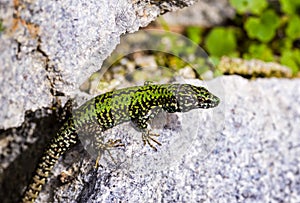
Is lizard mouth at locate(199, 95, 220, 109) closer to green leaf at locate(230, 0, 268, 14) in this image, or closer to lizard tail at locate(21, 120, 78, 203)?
lizard tail at locate(21, 120, 78, 203)

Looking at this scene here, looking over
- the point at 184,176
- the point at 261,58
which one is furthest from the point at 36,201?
the point at 261,58

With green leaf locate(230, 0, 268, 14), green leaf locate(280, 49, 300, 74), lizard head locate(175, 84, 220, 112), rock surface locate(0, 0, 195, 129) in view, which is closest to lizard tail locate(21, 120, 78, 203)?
rock surface locate(0, 0, 195, 129)

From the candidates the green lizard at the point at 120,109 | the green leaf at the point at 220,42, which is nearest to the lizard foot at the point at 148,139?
the green lizard at the point at 120,109

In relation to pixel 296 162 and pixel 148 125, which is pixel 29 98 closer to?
pixel 148 125

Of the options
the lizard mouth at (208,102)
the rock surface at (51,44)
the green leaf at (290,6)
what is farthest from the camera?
the green leaf at (290,6)

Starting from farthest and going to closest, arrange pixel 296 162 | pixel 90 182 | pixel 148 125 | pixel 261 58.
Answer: pixel 261 58 → pixel 296 162 → pixel 148 125 → pixel 90 182

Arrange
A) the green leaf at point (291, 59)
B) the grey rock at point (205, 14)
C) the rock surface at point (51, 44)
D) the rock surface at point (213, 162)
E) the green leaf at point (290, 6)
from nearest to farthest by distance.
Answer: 1. the rock surface at point (51, 44)
2. the rock surface at point (213, 162)
3. the green leaf at point (291, 59)
4. the green leaf at point (290, 6)
5. the grey rock at point (205, 14)

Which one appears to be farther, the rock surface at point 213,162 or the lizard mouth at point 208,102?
the lizard mouth at point 208,102

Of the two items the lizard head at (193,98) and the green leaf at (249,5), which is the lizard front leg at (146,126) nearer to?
the lizard head at (193,98)
